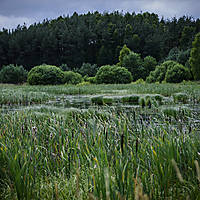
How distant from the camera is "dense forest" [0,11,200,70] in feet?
125

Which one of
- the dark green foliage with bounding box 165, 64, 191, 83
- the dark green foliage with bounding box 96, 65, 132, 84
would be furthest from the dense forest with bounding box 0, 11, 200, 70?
the dark green foliage with bounding box 165, 64, 191, 83

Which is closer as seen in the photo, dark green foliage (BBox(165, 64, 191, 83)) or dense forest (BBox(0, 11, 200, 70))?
dark green foliage (BBox(165, 64, 191, 83))

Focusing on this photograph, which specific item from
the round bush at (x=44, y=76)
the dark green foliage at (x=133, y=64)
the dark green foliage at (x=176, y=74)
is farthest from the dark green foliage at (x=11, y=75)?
the dark green foliage at (x=176, y=74)

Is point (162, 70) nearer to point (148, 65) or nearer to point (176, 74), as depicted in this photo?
point (176, 74)

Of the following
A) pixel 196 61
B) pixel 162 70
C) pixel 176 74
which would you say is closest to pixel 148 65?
pixel 162 70

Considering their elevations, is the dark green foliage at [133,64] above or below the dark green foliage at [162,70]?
above

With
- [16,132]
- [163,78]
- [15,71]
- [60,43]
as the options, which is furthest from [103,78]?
[60,43]

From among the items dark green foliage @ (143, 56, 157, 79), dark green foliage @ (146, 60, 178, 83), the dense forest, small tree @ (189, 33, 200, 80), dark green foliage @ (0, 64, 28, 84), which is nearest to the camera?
small tree @ (189, 33, 200, 80)

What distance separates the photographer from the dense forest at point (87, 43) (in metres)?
38.0

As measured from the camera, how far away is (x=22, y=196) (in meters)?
1.77

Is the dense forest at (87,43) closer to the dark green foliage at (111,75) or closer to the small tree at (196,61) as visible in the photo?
the small tree at (196,61)

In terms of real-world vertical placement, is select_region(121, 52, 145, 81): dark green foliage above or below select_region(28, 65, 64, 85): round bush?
above

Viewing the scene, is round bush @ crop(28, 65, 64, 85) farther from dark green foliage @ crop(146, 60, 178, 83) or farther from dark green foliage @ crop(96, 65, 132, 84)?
dark green foliage @ crop(146, 60, 178, 83)

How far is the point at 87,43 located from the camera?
41125 mm
